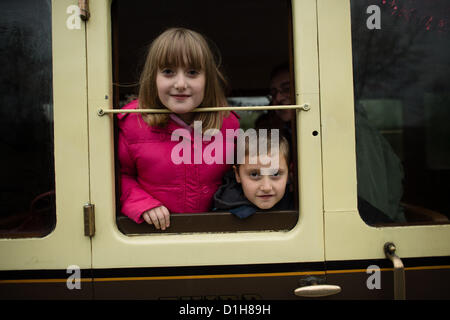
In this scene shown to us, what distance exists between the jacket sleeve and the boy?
11.5 inches

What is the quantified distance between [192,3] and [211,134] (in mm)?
1091

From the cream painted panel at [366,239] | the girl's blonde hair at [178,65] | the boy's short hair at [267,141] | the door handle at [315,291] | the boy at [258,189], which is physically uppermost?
the girl's blonde hair at [178,65]

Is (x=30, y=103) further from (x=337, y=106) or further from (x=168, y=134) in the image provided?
(x=337, y=106)

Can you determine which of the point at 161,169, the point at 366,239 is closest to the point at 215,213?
the point at 161,169

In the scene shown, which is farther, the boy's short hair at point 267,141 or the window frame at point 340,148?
the boy's short hair at point 267,141

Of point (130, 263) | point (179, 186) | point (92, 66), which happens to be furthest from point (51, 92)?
point (130, 263)

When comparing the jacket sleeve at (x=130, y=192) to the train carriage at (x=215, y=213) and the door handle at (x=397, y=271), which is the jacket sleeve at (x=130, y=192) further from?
the door handle at (x=397, y=271)

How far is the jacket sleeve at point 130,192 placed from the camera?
4.03 feet

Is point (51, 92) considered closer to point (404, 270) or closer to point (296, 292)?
point (296, 292)

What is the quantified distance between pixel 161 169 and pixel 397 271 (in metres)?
1.01

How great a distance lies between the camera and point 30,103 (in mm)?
1219

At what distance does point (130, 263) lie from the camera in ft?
3.94

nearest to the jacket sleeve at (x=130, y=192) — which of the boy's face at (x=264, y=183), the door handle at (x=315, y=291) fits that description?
the boy's face at (x=264, y=183)

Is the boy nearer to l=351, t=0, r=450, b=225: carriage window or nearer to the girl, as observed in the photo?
the girl
